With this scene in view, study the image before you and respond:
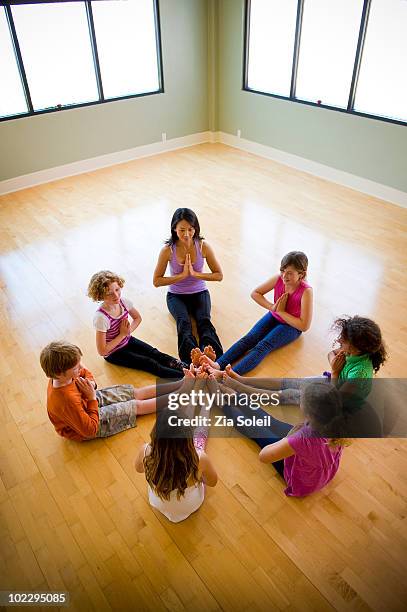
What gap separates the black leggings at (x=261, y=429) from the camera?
7.03 ft

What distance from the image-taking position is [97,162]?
5.76 m

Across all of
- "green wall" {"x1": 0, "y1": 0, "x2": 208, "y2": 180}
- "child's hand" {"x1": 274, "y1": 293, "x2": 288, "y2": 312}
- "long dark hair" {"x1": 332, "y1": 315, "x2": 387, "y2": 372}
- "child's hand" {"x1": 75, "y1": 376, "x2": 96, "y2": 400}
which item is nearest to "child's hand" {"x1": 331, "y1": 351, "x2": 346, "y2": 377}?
"long dark hair" {"x1": 332, "y1": 315, "x2": 387, "y2": 372}

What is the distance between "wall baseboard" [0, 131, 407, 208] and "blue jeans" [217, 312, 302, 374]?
287 cm

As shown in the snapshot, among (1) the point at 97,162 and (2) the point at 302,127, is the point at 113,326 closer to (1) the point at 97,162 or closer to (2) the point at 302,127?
(1) the point at 97,162

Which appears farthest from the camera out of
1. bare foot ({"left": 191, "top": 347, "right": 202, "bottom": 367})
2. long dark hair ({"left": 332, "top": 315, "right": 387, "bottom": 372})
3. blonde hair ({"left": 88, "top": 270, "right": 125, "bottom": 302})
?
bare foot ({"left": 191, "top": 347, "right": 202, "bottom": 367})

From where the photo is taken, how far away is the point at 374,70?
4504 mm

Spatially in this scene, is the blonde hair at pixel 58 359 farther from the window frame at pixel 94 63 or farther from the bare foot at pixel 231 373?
the window frame at pixel 94 63

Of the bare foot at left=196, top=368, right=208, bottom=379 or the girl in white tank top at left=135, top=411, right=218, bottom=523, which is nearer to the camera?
the girl in white tank top at left=135, top=411, right=218, bottom=523

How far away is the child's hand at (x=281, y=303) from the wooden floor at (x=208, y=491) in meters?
0.32

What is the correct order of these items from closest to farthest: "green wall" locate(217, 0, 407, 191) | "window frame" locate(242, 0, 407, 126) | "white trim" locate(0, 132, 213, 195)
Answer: "window frame" locate(242, 0, 407, 126) < "green wall" locate(217, 0, 407, 191) < "white trim" locate(0, 132, 213, 195)

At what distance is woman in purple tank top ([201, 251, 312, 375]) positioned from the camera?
2553 mm

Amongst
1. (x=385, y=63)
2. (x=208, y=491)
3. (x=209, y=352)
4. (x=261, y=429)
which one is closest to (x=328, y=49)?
(x=385, y=63)

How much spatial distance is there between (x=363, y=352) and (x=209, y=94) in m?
5.57

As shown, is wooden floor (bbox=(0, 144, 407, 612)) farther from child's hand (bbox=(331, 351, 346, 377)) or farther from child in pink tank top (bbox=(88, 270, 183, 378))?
child's hand (bbox=(331, 351, 346, 377))
